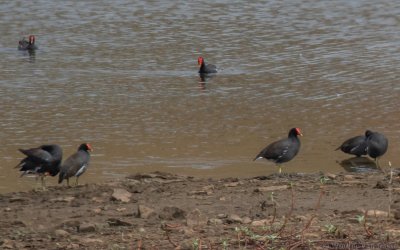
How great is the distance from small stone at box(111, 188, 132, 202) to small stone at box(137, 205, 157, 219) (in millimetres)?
1003

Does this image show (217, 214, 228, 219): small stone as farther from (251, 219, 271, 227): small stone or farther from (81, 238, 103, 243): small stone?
(81, 238, 103, 243): small stone

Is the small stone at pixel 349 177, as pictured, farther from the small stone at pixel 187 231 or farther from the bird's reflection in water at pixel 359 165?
the small stone at pixel 187 231

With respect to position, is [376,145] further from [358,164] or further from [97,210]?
[97,210]

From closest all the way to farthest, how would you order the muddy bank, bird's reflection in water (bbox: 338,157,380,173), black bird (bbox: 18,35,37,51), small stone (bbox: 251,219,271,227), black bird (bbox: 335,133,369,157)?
the muddy bank, small stone (bbox: 251,219,271,227), bird's reflection in water (bbox: 338,157,380,173), black bird (bbox: 335,133,369,157), black bird (bbox: 18,35,37,51)

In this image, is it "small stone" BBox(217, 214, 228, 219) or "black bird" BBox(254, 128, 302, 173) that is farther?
"black bird" BBox(254, 128, 302, 173)

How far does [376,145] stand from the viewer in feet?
41.4

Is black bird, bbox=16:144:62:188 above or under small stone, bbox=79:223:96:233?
above

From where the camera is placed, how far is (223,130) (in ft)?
48.1

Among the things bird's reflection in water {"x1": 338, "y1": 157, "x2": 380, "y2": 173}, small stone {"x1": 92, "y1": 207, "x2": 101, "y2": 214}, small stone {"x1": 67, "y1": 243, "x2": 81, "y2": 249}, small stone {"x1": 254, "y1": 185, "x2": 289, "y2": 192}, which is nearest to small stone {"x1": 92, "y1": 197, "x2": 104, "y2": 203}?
small stone {"x1": 92, "y1": 207, "x2": 101, "y2": 214}

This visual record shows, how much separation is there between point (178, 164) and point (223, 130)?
2.10 m

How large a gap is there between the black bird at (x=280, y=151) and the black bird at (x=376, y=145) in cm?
89

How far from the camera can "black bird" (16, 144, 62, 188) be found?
466 inches

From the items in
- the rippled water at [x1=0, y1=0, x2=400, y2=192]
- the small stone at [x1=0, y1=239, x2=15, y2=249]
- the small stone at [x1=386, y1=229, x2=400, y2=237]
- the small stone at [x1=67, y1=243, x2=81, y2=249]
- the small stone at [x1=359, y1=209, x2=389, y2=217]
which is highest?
the rippled water at [x1=0, y1=0, x2=400, y2=192]

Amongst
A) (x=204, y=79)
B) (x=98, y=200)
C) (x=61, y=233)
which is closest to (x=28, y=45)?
(x=204, y=79)
